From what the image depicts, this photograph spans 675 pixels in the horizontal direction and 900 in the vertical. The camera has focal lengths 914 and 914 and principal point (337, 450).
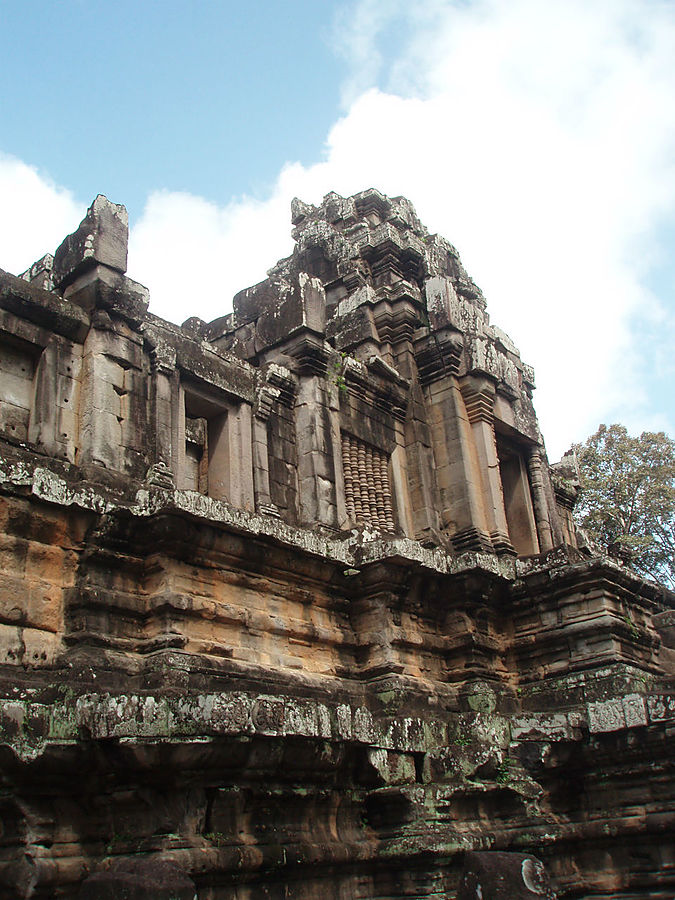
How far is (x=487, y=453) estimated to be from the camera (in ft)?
42.1

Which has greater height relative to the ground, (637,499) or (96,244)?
(637,499)

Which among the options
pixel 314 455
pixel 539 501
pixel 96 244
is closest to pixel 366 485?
pixel 314 455

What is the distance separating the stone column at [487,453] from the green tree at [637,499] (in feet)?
50.8

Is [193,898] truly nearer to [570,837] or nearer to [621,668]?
[570,837]

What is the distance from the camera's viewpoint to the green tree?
2798 centimetres

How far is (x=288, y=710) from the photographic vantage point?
7.29m

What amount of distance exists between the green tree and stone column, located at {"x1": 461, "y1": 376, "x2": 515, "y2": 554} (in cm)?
1548

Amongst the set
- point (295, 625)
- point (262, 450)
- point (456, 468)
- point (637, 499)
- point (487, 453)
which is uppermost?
point (637, 499)

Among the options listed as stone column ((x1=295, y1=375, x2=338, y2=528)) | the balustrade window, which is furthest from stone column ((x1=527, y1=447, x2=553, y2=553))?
stone column ((x1=295, y1=375, x2=338, y2=528))

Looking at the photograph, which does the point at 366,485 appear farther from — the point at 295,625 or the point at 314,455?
Result: the point at 295,625

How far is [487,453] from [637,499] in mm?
17134

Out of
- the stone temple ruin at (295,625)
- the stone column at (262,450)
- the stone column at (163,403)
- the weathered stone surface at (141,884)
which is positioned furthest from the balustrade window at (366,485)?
the weathered stone surface at (141,884)

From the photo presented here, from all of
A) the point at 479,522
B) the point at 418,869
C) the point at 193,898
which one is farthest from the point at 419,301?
the point at 193,898

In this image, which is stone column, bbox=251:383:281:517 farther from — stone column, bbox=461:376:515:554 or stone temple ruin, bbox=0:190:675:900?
stone column, bbox=461:376:515:554
